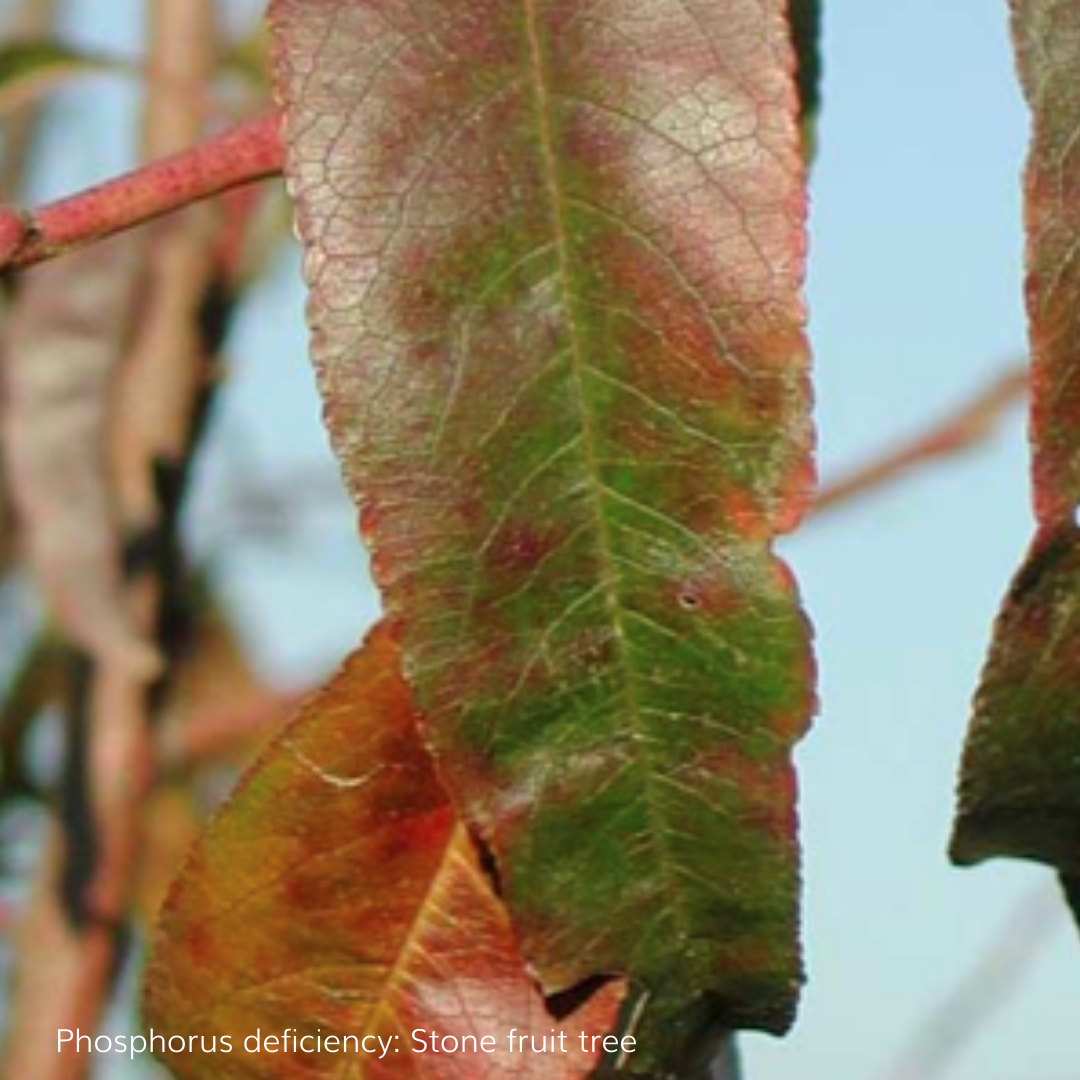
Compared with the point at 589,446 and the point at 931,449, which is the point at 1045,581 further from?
the point at 931,449

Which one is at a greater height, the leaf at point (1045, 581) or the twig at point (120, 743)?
the twig at point (120, 743)

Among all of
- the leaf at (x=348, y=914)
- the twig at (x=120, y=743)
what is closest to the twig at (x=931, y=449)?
the twig at (x=120, y=743)

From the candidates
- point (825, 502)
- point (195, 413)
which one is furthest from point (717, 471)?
point (825, 502)

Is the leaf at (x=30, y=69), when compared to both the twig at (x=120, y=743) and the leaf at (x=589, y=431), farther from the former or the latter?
the leaf at (x=589, y=431)

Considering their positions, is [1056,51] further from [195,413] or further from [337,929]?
[195,413]

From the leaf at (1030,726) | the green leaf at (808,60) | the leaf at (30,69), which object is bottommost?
the leaf at (1030,726)

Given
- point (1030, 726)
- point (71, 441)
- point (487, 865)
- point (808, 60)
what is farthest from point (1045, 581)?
point (71, 441)
